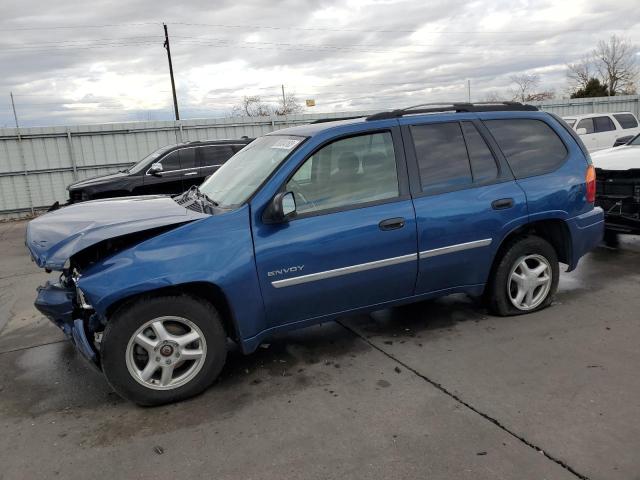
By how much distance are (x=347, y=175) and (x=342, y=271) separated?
0.72 metres

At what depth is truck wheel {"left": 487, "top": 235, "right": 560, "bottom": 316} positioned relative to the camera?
4.46 meters

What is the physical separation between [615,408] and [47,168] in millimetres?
15871

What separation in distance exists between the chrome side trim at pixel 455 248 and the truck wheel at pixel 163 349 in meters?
1.63

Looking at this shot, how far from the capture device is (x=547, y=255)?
4.62m

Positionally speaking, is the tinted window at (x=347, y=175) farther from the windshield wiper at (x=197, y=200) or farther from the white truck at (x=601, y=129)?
the white truck at (x=601, y=129)

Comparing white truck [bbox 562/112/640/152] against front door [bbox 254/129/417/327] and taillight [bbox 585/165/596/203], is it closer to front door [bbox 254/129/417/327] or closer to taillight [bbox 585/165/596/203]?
taillight [bbox 585/165/596/203]

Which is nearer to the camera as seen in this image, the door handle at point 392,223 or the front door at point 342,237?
the front door at point 342,237

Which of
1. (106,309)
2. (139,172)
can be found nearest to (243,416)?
(106,309)

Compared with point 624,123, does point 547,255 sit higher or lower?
lower

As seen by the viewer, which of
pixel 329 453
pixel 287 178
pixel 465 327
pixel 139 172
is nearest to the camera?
pixel 329 453

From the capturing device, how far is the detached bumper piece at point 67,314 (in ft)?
10.9

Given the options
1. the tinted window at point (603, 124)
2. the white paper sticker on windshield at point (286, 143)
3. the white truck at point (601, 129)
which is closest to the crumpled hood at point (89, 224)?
the white paper sticker on windshield at point (286, 143)

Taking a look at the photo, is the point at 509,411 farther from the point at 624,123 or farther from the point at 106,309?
the point at 624,123

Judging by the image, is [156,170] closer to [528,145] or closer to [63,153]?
[528,145]
